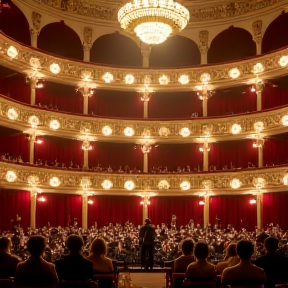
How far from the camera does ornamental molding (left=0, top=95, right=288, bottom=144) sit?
2978cm

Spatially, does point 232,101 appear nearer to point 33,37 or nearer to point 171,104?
point 171,104

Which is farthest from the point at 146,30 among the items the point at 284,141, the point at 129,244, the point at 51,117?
the point at 284,141

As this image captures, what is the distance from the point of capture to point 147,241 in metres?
20.0

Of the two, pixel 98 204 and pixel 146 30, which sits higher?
pixel 146 30

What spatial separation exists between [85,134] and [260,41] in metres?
12.3

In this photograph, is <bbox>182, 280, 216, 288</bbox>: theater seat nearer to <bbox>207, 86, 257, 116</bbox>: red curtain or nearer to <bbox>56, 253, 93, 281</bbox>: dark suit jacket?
<bbox>56, 253, 93, 281</bbox>: dark suit jacket

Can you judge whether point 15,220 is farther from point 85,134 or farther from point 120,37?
point 120,37

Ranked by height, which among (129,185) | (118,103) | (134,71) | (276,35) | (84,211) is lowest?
(84,211)

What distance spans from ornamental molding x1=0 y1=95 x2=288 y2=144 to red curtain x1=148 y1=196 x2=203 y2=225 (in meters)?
3.62

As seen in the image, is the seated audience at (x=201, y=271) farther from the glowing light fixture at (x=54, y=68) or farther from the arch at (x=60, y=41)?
the arch at (x=60, y=41)

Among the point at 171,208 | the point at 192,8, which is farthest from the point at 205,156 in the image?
the point at 192,8

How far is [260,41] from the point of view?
110 feet

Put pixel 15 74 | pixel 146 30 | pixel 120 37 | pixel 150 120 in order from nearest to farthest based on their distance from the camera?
pixel 146 30 → pixel 15 74 → pixel 150 120 → pixel 120 37

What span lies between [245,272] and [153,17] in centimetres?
1370
